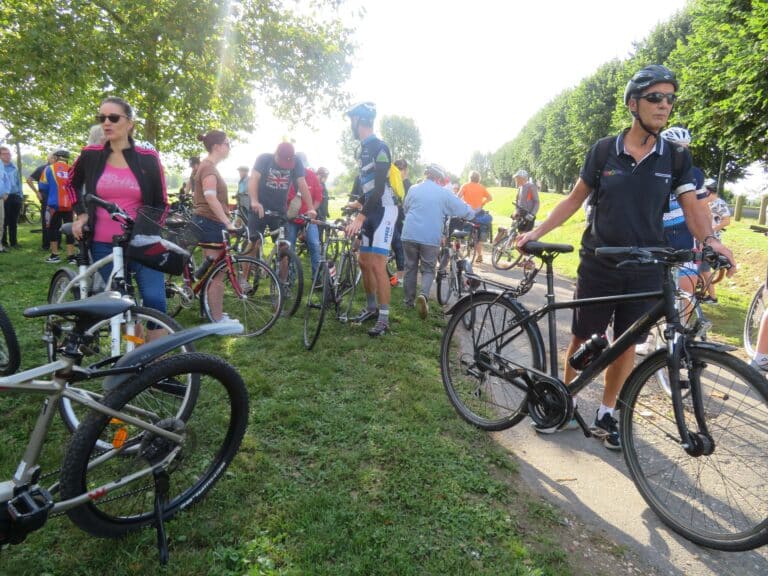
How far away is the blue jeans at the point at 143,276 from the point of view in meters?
3.21

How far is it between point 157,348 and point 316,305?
2.70 meters

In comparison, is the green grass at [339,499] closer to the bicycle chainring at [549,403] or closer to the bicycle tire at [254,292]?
the bicycle chainring at [549,403]

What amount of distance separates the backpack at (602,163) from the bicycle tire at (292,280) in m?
3.33

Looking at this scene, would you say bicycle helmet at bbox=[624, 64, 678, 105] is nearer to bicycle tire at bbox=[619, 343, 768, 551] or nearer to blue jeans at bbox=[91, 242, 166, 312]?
bicycle tire at bbox=[619, 343, 768, 551]

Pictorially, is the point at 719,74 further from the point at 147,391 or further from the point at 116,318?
the point at 147,391

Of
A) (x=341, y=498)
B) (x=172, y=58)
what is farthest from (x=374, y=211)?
(x=172, y=58)

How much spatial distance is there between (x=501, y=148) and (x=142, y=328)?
293 feet

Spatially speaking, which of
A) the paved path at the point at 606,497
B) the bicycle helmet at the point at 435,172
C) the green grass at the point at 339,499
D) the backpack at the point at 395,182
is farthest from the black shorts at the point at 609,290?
the bicycle helmet at the point at 435,172

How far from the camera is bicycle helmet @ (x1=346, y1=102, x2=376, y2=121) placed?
15.0 ft

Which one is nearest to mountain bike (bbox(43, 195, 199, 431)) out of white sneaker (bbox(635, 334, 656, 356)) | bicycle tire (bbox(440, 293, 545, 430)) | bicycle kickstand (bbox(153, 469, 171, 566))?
bicycle kickstand (bbox(153, 469, 171, 566))

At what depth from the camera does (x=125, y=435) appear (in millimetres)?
1979

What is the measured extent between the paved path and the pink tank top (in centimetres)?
312

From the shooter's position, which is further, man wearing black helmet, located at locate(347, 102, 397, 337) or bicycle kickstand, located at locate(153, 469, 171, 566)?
man wearing black helmet, located at locate(347, 102, 397, 337)

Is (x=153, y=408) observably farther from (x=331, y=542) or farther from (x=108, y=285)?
(x=108, y=285)
